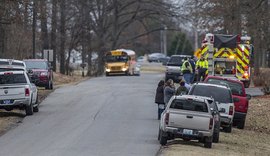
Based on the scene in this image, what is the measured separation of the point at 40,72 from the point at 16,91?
12.8 metres

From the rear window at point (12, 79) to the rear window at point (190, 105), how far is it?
10400mm

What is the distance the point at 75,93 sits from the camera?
38.2 m

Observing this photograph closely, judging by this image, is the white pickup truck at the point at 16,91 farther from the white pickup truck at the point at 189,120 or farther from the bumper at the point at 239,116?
the white pickup truck at the point at 189,120

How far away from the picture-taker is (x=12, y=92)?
1054 inches

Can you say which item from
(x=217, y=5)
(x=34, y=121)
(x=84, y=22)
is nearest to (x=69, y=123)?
(x=34, y=121)

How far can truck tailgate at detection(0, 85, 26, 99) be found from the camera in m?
26.6

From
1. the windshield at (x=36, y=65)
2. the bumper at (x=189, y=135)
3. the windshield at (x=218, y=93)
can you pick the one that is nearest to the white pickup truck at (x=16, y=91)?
the windshield at (x=218, y=93)

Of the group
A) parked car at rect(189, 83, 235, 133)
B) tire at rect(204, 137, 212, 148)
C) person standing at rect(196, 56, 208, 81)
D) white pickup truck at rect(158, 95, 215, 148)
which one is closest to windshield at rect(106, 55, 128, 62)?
person standing at rect(196, 56, 208, 81)

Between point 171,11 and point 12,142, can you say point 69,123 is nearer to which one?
point 12,142

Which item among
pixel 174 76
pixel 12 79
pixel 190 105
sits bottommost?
pixel 174 76

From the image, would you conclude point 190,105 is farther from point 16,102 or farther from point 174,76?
point 174,76

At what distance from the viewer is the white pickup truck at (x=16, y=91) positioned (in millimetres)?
26641

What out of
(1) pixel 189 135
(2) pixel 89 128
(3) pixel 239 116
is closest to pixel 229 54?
(3) pixel 239 116

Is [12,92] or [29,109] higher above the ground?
[12,92]
